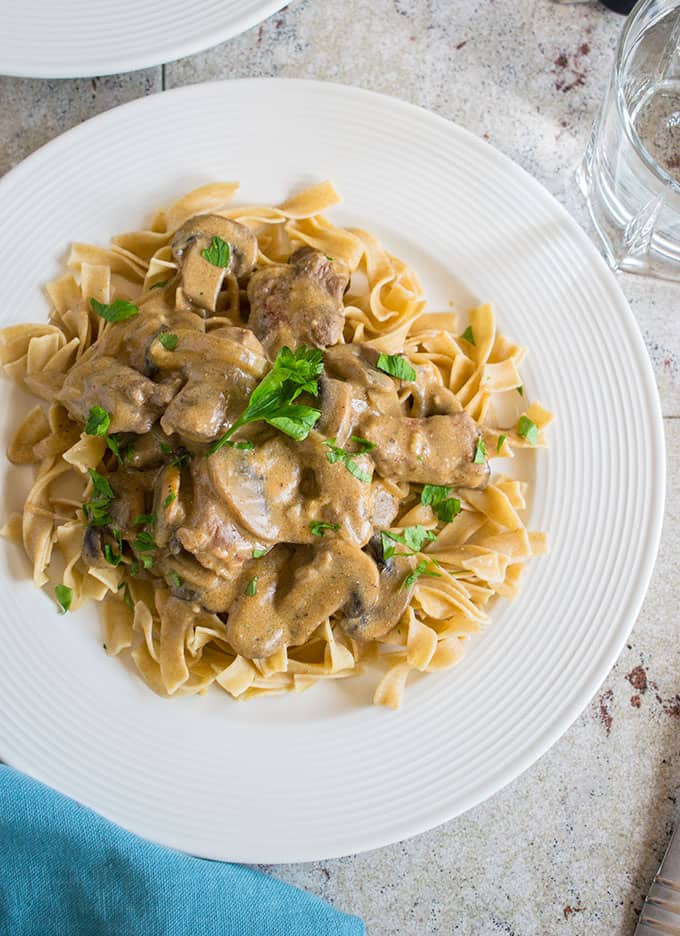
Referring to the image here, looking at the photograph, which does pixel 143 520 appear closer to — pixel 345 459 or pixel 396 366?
pixel 345 459

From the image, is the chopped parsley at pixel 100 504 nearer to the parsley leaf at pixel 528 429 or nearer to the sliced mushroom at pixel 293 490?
the sliced mushroom at pixel 293 490

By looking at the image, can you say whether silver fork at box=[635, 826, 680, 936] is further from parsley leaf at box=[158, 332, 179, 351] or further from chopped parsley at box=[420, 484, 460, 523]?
parsley leaf at box=[158, 332, 179, 351]

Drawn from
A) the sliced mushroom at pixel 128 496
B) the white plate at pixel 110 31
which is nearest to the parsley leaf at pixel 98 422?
the sliced mushroom at pixel 128 496

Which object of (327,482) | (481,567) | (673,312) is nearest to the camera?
(327,482)

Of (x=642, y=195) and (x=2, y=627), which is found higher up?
(x=642, y=195)

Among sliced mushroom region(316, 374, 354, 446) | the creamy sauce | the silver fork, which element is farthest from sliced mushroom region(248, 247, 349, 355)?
the silver fork

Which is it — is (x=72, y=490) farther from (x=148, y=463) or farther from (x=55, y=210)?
(x=55, y=210)

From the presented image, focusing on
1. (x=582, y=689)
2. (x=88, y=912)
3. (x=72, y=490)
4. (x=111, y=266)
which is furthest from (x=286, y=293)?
(x=88, y=912)
